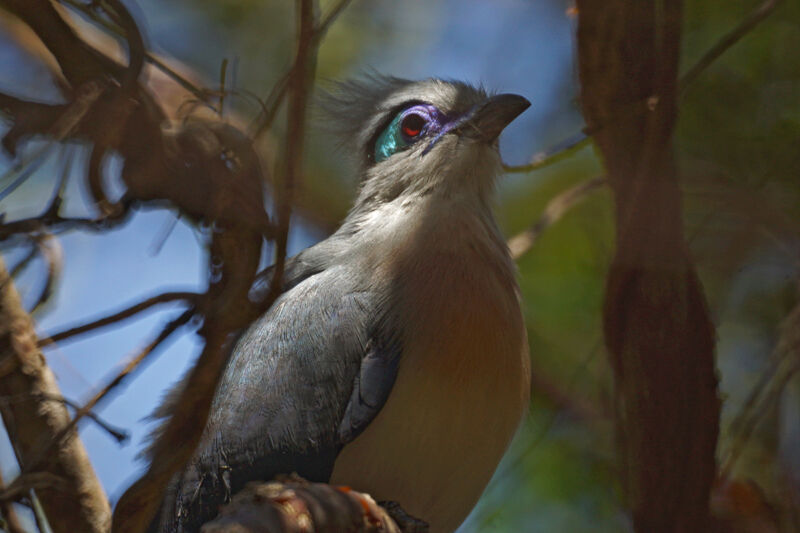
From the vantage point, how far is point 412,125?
439 cm

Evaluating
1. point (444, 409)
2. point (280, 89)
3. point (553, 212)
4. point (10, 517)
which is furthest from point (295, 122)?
point (10, 517)

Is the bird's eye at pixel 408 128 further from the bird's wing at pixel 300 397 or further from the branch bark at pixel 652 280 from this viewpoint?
the bird's wing at pixel 300 397

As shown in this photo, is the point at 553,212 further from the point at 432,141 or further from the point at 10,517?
the point at 10,517

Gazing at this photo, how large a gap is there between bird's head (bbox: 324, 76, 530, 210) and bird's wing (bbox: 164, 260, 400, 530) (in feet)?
2.43

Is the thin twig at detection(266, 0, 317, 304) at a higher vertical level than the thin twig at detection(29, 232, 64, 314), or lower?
higher

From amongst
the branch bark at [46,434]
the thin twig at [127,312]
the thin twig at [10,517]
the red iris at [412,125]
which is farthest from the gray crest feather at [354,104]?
the thin twig at [10,517]

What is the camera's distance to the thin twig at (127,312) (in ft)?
12.7

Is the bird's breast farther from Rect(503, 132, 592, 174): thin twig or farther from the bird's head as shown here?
Rect(503, 132, 592, 174): thin twig

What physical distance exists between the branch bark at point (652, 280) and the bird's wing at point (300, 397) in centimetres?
135

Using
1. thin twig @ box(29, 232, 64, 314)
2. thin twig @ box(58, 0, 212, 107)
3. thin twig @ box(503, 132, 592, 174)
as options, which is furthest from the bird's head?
thin twig @ box(29, 232, 64, 314)

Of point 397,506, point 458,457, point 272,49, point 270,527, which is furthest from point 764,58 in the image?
point 270,527

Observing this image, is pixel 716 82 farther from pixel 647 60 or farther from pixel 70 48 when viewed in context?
pixel 70 48

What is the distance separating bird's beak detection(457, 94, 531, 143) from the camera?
4.11 meters

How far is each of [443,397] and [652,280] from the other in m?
1.34
